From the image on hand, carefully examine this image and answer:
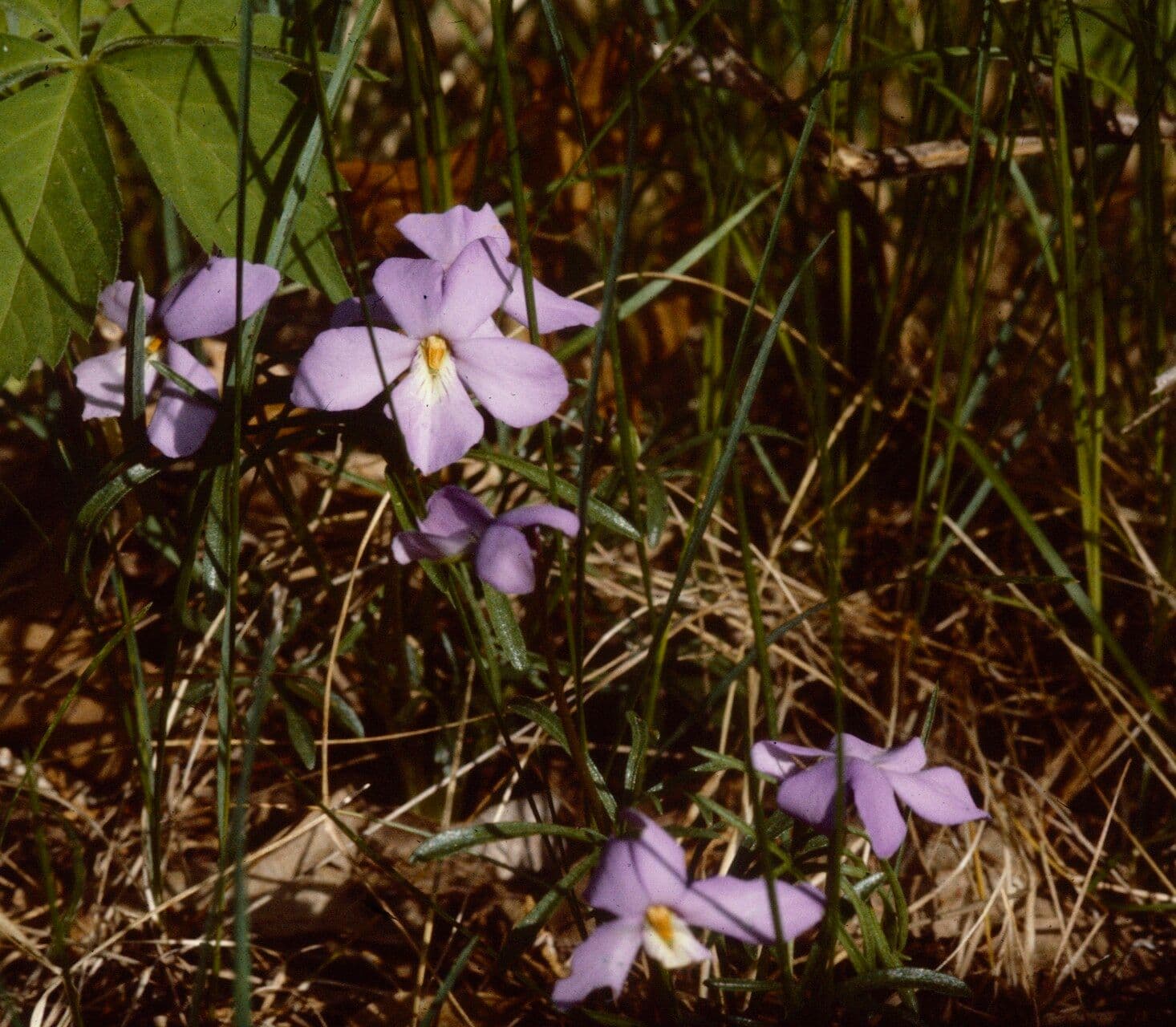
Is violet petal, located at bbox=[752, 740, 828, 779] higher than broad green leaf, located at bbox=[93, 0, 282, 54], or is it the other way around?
broad green leaf, located at bbox=[93, 0, 282, 54]

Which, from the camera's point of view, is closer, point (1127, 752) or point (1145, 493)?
point (1127, 752)

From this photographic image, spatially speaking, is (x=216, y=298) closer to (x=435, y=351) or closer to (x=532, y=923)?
(x=435, y=351)

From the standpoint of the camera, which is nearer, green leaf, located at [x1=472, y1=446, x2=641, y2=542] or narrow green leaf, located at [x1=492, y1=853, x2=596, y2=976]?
narrow green leaf, located at [x1=492, y1=853, x2=596, y2=976]

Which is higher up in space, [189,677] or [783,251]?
[783,251]

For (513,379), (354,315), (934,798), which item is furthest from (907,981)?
(354,315)

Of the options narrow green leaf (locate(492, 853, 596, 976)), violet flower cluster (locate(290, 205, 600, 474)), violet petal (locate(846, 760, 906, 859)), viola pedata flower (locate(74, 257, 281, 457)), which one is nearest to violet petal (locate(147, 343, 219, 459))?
viola pedata flower (locate(74, 257, 281, 457))

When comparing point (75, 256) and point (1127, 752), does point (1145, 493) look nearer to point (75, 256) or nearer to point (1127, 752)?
point (1127, 752)

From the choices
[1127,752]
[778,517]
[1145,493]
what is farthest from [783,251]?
[1127,752]

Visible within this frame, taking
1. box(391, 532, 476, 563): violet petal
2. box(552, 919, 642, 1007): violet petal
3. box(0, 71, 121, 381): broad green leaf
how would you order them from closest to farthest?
box(552, 919, 642, 1007): violet petal
box(391, 532, 476, 563): violet petal
box(0, 71, 121, 381): broad green leaf

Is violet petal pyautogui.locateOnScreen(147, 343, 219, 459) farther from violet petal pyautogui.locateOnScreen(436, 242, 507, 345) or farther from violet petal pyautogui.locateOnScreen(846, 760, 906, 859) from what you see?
violet petal pyautogui.locateOnScreen(846, 760, 906, 859)
